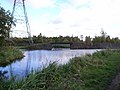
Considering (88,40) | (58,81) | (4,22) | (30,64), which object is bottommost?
(30,64)

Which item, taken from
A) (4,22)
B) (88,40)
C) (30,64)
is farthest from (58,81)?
(88,40)

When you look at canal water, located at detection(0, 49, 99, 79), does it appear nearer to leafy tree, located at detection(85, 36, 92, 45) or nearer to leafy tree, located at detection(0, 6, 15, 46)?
leafy tree, located at detection(0, 6, 15, 46)

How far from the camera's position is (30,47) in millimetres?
64250

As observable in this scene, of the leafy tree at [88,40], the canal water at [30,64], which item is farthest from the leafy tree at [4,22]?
the leafy tree at [88,40]

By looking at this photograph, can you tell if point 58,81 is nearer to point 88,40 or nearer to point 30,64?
point 30,64

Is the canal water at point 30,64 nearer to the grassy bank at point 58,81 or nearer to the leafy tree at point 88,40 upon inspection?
the grassy bank at point 58,81

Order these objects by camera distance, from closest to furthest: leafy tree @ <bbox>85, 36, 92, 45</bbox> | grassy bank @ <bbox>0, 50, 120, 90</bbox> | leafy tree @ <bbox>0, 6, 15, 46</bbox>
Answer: grassy bank @ <bbox>0, 50, 120, 90</bbox>
leafy tree @ <bbox>0, 6, 15, 46</bbox>
leafy tree @ <bbox>85, 36, 92, 45</bbox>

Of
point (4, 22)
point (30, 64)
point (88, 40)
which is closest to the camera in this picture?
point (4, 22)

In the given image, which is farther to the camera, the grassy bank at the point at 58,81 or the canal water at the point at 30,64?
the canal water at the point at 30,64

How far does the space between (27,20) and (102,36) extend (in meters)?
45.9

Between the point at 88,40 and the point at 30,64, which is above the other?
the point at 88,40

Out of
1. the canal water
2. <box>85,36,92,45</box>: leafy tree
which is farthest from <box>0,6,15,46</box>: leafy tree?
<box>85,36,92,45</box>: leafy tree

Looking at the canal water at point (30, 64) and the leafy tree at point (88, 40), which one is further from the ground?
the leafy tree at point (88, 40)

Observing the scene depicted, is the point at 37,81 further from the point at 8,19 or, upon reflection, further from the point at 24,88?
the point at 8,19
